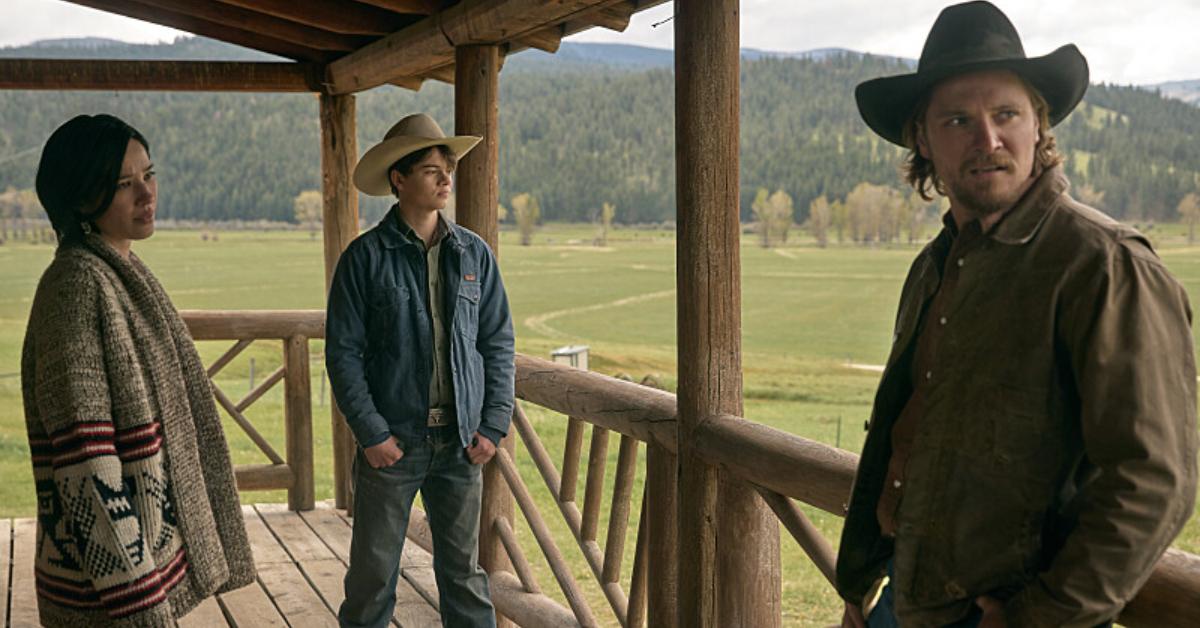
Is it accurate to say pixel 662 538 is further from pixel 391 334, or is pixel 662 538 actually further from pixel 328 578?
pixel 328 578

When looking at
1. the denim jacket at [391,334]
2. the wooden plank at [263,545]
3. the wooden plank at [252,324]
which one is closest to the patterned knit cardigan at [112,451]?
the denim jacket at [391,334]

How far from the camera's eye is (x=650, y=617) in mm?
3129

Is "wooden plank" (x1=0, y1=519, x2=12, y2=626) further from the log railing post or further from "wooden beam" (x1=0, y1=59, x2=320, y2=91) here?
"wooden beam" (x1=0, y1=59, x2=320, y2=91)

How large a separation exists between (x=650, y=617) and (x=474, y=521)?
55 centimetres

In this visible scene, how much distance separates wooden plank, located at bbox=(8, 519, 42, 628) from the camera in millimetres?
3971

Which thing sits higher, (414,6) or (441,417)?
(414,6)

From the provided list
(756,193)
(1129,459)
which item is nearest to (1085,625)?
(1129,459)

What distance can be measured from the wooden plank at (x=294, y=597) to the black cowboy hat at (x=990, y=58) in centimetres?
314

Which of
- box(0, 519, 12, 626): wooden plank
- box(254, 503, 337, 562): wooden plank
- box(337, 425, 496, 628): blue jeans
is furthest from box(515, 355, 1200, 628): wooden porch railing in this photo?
box(0, 519, 12, 626): wooden plank

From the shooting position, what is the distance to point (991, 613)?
1384 millimetres

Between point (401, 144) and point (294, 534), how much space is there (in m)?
2.73

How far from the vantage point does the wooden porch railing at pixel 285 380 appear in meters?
5.32

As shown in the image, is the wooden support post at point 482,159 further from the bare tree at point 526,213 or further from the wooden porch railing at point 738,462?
the bare tree at point 526,213

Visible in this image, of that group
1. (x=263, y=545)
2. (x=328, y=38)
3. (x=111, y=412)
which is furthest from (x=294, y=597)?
(x=111, y=412)
